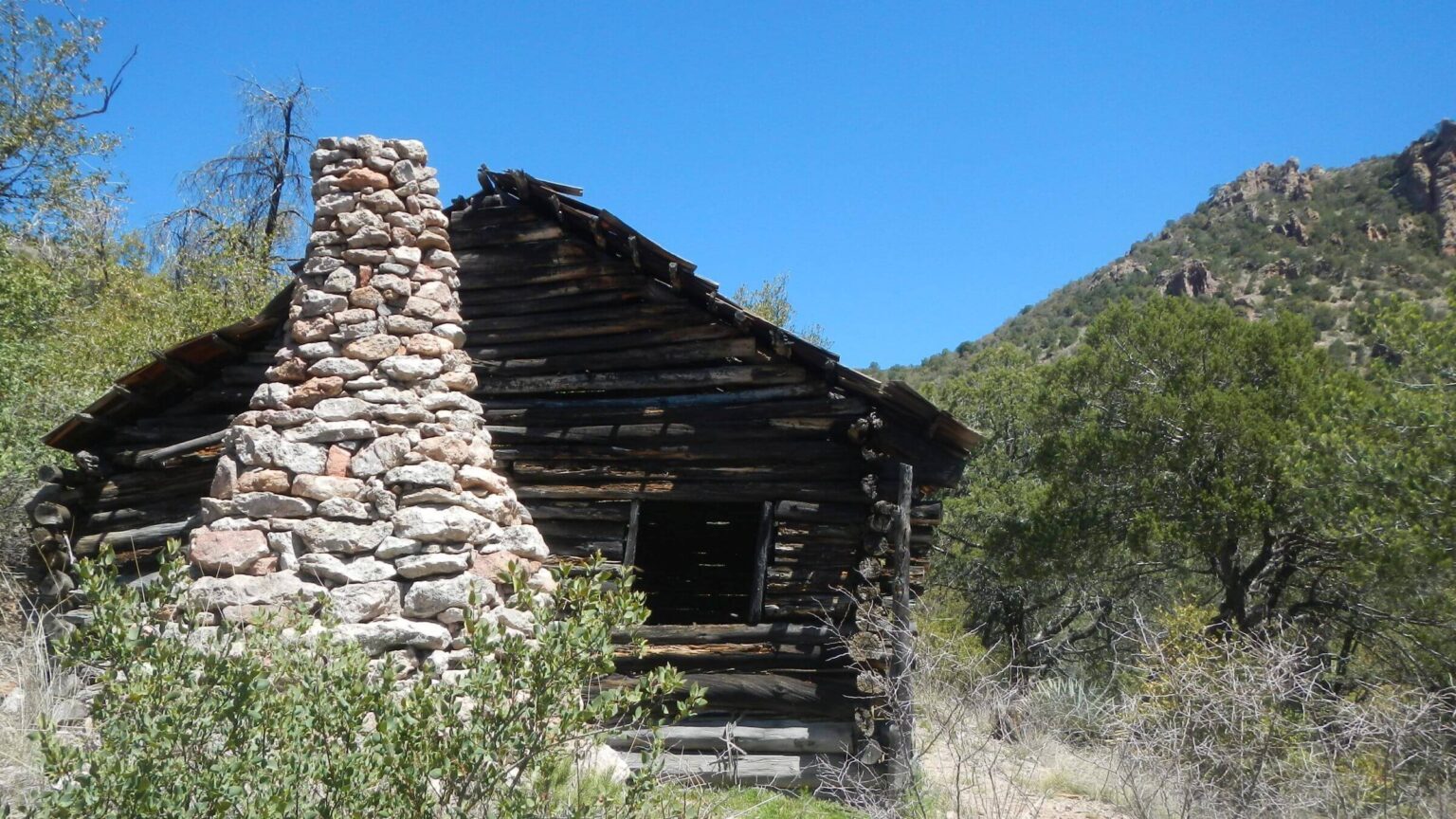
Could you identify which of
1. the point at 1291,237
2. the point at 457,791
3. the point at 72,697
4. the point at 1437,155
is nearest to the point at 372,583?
the point at 72,697

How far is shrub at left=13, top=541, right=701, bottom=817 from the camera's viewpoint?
11.5 ft

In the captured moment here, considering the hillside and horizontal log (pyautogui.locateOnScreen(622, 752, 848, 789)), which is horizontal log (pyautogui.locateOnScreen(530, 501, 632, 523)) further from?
the hillside

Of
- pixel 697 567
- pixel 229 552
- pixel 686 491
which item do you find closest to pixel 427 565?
pixel 229 552

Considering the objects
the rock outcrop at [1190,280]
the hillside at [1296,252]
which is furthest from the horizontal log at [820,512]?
the rock outcrop at [1190,280]

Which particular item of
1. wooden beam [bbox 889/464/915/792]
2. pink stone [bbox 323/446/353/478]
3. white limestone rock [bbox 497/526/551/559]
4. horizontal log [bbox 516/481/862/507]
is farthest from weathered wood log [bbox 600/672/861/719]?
pink stone [bbox 323/446/353/478]

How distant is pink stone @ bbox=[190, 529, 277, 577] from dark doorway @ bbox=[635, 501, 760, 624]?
265 inches

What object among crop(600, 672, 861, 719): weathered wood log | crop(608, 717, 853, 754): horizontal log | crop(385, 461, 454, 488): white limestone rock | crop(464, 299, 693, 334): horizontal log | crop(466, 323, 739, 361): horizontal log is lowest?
crop(608, 717, 853, 754): horizontal log

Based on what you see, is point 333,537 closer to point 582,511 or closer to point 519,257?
point 582,511

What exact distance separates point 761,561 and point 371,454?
312cm

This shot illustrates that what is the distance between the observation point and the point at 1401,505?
10867 millimetres

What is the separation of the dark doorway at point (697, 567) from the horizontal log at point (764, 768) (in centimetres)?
487

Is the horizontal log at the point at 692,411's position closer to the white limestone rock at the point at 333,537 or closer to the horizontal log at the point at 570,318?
the horizontal log at the point at 570,318

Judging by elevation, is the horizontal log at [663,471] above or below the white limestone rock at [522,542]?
above

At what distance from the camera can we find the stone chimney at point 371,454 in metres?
5.96
